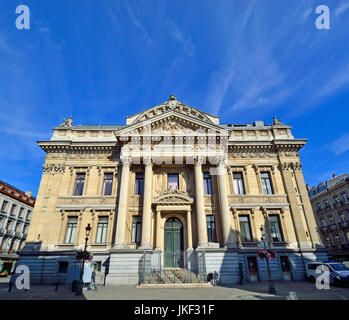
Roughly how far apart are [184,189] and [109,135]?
10.6 metres

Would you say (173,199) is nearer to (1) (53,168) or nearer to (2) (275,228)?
(2) (275,228)

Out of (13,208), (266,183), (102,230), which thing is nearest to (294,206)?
(266,183)

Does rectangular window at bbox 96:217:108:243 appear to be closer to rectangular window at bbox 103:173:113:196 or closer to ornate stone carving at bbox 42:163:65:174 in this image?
rectangular window at bbox 103:173:113:196

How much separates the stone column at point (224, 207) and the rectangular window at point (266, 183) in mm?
4320

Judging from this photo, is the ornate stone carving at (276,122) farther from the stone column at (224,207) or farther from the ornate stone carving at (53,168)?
the ornate stone carving at (53,168)

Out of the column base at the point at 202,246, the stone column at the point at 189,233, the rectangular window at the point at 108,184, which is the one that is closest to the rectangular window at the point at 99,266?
the rectangular window at the point at 108,184

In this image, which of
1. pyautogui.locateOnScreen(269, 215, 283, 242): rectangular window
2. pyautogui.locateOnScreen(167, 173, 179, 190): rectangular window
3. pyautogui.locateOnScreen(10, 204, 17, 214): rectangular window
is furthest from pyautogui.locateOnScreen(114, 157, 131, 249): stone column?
pyautogui.locateOnScreen(10, 204, 17, 214): rectangular window

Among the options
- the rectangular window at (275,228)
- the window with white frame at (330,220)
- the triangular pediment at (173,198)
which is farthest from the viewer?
the window with white frame at (330,220)

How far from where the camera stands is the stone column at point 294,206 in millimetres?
19641

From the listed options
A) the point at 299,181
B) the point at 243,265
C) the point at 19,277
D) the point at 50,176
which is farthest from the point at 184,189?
the point at 19,277

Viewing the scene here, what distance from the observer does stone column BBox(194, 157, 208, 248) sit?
18.3m

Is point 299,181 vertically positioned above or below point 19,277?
above

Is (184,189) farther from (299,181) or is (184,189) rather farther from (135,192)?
(299,181)

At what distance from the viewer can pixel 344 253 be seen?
3731 cm
